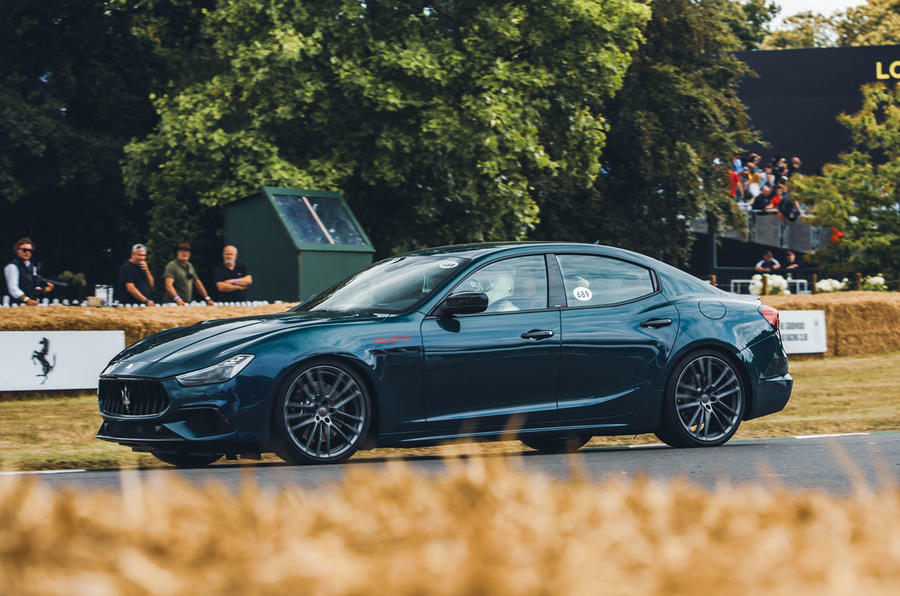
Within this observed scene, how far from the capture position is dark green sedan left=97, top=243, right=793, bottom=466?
27.9 feet

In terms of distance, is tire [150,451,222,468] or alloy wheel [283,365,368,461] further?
tire [150,451,222,468]

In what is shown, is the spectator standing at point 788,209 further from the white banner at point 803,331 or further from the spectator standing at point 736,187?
the white banner at point 803,331

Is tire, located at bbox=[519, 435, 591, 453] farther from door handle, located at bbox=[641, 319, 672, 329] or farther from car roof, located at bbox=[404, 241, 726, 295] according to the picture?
car roof, located at bbox=[404, 241, 726, 295]

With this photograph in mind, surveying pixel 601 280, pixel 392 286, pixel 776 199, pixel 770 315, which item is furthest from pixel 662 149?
pixel 392 286

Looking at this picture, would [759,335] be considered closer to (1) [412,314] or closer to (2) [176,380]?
(1) [412,314]

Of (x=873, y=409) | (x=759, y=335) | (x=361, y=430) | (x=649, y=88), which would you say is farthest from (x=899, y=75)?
(x=361, y=430)

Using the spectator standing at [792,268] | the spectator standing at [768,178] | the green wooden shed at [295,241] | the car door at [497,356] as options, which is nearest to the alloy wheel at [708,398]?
the car door at [497,356]

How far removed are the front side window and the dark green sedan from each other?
11 millimetres

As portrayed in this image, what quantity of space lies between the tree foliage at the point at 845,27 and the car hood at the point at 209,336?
69.2 meters

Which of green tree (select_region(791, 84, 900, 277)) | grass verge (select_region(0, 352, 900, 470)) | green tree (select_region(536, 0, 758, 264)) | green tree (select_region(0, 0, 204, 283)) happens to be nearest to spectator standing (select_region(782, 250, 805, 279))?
green tree (select_region(791, 84, 900, 277))

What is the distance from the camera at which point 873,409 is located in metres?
15.7

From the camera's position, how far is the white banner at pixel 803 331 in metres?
23.4

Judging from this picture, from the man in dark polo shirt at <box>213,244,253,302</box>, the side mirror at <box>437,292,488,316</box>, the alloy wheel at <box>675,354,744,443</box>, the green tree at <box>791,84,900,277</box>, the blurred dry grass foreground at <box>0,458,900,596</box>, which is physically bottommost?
the alloy wheel at <box>675,354,744,443</box>

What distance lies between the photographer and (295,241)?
64.8 feet
